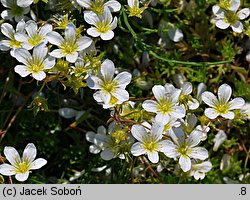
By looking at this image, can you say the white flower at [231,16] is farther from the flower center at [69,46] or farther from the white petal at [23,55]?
the white petal at [23,55]

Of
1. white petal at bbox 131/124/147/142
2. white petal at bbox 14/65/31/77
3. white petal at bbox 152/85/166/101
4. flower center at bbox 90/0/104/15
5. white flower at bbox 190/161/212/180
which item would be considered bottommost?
white flower at bbox 190/161/212/180

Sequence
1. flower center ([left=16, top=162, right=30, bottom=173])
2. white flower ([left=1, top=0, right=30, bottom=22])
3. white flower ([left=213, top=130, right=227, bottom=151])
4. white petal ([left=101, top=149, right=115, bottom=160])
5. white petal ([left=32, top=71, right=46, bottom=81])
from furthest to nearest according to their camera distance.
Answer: white flower ([left=213, top=130, right=227, bottom=151]) → white flower ([left=1, top=0, right=30, bottom=22]) → white petal ([left=101, top=149, right=115, bottom=160]) → flower center ([left=16, top=162, right=30, bottom=173]) → white petal ([left=32, top=71, right=46, bottom=81])

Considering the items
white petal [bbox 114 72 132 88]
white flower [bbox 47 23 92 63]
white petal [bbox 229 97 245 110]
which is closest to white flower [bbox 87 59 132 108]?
white petal [bbox 114 72 132 88]

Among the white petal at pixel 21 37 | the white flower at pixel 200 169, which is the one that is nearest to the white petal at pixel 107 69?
the white petal at pixel 21 37

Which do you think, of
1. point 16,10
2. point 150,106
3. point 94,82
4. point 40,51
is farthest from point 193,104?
point 16,10

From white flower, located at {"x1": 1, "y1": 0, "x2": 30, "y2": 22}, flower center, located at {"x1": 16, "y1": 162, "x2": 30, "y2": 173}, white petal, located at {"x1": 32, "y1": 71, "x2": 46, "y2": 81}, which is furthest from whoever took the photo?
white flower, located at {"x1": 1, "y1": 0, "x2": 30, "y2": 22}

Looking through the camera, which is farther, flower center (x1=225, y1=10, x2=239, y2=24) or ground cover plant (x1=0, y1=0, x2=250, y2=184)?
flower center (x1=225, y1=10, x2=239, y2=24)

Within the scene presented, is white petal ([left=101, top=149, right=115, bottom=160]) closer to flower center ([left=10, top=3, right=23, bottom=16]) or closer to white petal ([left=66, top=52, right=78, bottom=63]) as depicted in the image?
white petal ([left=66, top=52, right=78, bottom=63])

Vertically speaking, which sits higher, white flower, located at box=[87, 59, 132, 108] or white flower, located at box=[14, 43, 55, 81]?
white flower, located at box=[14, 43, 55, 81]
